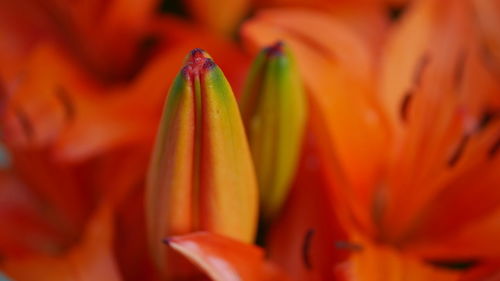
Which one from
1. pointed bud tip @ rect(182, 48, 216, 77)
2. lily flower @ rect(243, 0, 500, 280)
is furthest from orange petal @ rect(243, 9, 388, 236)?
pointed bud tip @ rect(182, 48, 216, 77)

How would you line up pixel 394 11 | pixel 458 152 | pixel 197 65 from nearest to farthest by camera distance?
pixel 197 65 → pixel 458 152 → pixel 394 11

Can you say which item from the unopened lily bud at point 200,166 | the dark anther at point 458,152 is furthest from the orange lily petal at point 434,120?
the unopened lily bud at point 200,166

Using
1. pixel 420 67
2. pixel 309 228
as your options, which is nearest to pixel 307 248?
pixel 309 228

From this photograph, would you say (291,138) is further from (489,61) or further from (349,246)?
(489,61)

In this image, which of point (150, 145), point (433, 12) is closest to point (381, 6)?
point (433, 12)

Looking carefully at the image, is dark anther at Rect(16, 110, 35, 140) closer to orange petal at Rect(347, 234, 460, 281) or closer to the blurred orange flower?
the blurred orange flower

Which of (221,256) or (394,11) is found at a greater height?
(394,11)

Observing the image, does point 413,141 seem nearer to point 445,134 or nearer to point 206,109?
point 445,134

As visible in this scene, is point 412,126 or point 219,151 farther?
point 412,126
